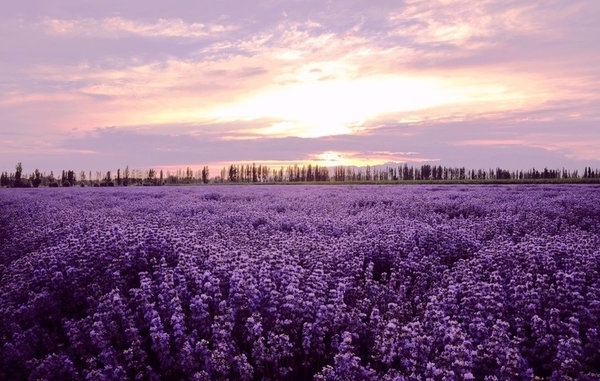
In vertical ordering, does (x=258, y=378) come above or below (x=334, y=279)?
below

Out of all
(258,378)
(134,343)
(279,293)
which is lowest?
(258,378)

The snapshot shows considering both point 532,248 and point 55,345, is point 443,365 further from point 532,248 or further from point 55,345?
point 55,345

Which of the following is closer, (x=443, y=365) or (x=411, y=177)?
(x=443, y=365)

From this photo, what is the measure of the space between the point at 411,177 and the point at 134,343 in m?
126

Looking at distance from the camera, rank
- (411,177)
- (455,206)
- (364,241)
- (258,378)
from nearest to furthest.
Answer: (258,378) < (364,241) < (455,206) < (411,177)

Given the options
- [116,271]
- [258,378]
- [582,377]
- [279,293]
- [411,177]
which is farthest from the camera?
[411,177]

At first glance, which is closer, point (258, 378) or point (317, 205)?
point (258, 378)

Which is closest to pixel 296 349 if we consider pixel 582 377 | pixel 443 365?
pixel 443 365

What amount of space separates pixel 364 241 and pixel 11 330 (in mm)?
4565

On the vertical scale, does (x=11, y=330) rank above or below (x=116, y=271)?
below

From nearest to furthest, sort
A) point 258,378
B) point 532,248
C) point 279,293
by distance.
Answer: point 258,378
point 279,293
point 532,248

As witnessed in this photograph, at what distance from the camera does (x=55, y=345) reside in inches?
171

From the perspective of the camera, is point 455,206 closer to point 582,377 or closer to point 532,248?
point 532,248

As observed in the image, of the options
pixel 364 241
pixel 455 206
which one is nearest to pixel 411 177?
pixel 455 206
